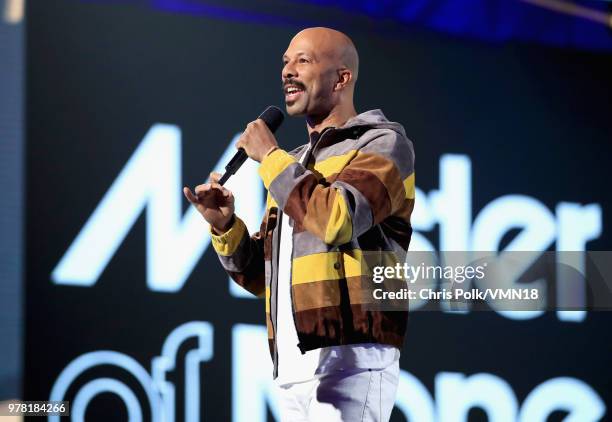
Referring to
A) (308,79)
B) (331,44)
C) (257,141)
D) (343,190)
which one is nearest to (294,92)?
(308,79)

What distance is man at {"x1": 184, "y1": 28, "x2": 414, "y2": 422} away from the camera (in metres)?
1.96

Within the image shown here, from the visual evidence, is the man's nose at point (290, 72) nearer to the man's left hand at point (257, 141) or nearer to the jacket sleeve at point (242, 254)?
the man's left hand at point (257, 141)

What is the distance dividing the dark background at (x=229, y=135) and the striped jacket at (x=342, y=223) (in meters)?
1.62

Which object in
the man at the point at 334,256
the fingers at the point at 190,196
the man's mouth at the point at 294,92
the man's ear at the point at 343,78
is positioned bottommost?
the man at the point at 334,256

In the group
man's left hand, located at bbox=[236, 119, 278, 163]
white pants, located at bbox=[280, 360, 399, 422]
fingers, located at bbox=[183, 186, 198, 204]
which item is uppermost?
man's left hand, located at bbox=[236, 119, 278, 163]

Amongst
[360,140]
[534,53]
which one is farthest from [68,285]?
[534,53]

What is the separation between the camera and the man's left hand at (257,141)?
6.66 feet

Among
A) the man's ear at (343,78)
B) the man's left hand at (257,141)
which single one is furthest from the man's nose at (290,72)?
the man's left hand at (257,141)

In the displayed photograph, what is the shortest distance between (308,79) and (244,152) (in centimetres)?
24

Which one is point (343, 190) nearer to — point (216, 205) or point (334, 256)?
point (334, 256)

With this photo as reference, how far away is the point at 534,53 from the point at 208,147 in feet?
5.62

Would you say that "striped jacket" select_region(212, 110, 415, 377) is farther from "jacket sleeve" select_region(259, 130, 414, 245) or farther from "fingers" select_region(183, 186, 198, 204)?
"fingers" select_region(183, 186, 198, 204)

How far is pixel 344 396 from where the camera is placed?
198cm

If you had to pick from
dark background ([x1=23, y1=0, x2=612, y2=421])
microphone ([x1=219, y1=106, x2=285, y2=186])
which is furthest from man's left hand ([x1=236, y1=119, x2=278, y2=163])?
dark background ([x1=23, y1=0, x2=612, y2=421])
